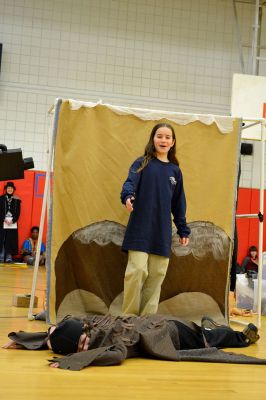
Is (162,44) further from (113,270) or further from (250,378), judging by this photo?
(250,378)

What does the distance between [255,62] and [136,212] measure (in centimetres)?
774

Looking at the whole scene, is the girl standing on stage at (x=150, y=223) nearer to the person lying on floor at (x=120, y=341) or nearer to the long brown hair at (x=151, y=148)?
the long brown hair at (x=151, y=148)

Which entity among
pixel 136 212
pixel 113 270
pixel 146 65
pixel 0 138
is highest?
pixel 146 65

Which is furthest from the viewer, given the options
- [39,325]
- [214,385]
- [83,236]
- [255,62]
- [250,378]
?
[255,62]

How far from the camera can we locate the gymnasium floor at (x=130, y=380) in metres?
2.42

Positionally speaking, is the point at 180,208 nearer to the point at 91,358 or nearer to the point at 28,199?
the point at 91,358

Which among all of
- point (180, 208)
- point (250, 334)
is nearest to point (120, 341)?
point (250, 334)

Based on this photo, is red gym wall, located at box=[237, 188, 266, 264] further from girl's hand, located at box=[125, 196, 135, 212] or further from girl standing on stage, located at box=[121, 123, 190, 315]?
girl's hand, located at box=[125, 196, 135, 212]

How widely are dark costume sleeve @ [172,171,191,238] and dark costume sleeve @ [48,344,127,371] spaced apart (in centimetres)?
139

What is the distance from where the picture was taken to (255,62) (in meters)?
11.2

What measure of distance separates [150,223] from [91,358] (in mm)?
1411

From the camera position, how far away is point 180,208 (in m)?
4.33

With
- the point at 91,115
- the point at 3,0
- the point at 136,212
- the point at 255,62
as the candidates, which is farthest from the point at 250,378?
the point at 3,0

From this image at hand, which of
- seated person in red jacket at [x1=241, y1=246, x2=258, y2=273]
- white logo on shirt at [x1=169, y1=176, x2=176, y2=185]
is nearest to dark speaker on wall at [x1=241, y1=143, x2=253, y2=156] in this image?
seated person in red jacket at [x1=241, y1=246, x2=258, y2=273]
